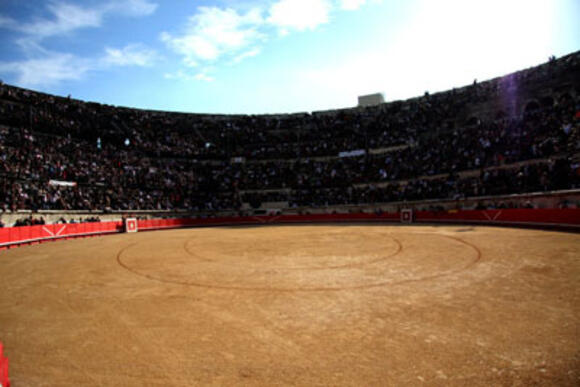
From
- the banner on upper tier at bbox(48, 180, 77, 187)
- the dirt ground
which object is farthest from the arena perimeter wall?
the dirt ground

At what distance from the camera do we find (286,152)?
49062 mm

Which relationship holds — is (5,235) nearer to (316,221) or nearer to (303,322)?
(303,322)

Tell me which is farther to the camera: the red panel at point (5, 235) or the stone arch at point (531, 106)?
the stone arch at point (531, 106)

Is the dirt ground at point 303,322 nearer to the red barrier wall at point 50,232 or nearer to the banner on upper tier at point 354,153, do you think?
the red barrier wall at point 50,232

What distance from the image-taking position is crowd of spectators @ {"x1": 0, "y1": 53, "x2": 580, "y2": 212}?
27688mm

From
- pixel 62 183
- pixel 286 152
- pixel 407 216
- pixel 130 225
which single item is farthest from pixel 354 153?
pixel 62 183

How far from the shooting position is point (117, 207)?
107 feet

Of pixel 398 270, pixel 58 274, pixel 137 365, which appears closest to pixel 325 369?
pixel 137 365

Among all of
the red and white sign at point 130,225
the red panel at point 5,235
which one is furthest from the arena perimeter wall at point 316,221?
the red and white sign at point 130,225

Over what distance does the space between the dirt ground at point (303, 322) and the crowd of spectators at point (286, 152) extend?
61.4 feet

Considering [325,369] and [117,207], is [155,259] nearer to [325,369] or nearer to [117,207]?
[325,369]

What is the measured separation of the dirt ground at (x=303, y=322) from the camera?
458 centimetres

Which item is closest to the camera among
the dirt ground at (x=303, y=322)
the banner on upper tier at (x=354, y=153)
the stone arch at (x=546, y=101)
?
the dirt ground at (x=303, y=322)

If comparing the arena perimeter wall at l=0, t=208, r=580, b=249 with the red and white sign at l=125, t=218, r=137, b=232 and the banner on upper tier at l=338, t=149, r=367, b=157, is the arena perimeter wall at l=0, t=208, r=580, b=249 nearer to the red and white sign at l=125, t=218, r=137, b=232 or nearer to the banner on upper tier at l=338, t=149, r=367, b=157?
the red and white sign at l=125, t=218, r=137, b=232
